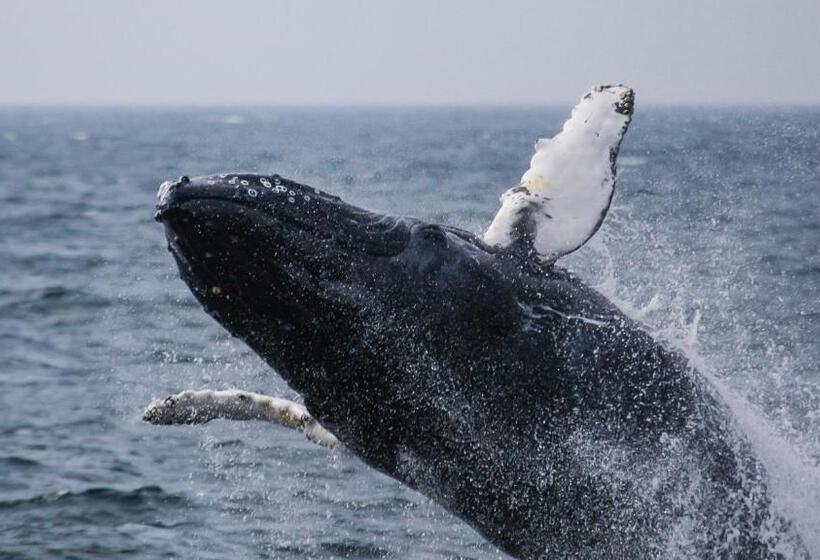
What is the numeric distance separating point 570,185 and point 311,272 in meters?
2.29

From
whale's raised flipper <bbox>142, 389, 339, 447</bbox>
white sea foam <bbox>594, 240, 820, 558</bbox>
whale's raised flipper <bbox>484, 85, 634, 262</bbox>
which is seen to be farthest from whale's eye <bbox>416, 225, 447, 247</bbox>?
whale's raised flipper <bbox>142, 389, 339, 447</bbox>

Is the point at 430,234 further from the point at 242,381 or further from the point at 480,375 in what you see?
the point at 242,381

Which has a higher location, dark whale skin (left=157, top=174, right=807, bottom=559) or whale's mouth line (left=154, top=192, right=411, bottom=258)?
whale's mouth line (left=154, top=192, right=411, bottom=258)

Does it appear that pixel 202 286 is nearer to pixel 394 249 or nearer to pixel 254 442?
pixel 394 249

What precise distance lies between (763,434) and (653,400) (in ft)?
3.16

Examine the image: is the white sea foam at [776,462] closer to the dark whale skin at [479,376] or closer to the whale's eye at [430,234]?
the dark whale skin at [479,376]

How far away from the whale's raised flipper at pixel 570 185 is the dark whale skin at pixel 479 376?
39 centimetres

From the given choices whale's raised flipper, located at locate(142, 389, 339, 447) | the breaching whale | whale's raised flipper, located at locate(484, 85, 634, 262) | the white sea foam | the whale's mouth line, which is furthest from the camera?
whale's raised flipper, located at locate(142, 389, 339, 447)

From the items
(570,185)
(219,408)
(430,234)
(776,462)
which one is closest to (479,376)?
(430,234)

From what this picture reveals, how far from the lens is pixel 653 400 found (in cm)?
732

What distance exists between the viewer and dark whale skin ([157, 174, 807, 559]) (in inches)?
259

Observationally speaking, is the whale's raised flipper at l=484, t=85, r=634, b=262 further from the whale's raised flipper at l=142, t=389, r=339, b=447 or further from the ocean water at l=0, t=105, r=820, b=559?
the whale's raised flipper at l=142, t=389, r=339, b=447

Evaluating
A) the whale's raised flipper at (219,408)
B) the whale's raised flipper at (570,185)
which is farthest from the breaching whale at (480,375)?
the whale's raised flipper at (219,408)

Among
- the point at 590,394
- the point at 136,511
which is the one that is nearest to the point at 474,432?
the point at 590,394
